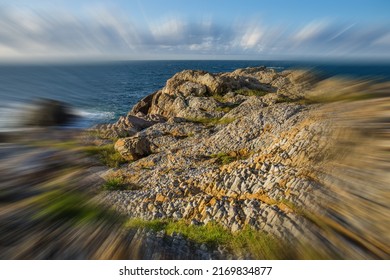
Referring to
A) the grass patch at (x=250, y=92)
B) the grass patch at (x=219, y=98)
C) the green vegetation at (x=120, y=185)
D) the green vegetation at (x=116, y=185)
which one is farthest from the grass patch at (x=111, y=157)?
the grass patch at (x=250, y=92)

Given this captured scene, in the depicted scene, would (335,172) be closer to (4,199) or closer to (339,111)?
(339,111)

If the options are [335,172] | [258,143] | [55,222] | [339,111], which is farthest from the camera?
[258,143]

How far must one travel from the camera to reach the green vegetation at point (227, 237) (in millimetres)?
6516

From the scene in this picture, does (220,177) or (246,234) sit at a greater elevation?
(246,234)

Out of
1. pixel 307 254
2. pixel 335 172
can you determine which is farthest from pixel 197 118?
pixel 307 254

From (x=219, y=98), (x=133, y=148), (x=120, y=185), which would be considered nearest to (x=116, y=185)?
(x=120, y=185)

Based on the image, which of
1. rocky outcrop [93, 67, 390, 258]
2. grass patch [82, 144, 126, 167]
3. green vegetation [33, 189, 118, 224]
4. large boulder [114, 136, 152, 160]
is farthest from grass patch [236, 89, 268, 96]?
green vegetation [33, 189, 118, 224]

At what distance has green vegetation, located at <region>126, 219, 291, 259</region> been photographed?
257 inches

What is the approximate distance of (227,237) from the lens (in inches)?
298
